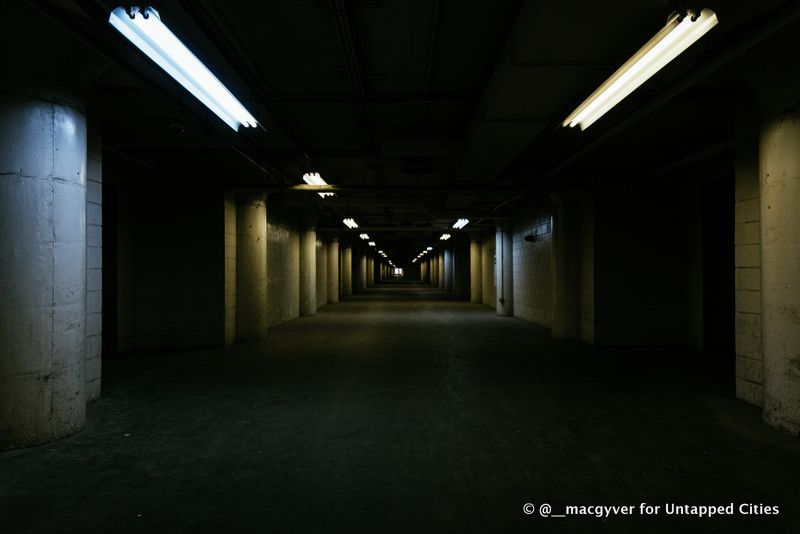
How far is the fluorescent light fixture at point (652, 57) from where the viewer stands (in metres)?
3.14

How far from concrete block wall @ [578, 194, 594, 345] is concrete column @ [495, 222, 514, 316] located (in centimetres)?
547

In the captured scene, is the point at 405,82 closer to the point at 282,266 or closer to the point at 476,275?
the point at 282,266

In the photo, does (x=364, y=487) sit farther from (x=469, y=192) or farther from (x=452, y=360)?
(x=469, y=192)

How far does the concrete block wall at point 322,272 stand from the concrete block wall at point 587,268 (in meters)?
11.2

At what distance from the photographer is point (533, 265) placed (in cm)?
1300

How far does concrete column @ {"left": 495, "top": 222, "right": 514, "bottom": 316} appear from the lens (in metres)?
15.2

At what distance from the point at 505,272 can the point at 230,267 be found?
9.36 m

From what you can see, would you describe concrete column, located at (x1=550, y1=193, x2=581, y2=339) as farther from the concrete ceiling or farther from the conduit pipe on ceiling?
the conduit pipe on ceiling

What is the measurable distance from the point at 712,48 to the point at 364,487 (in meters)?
4.64

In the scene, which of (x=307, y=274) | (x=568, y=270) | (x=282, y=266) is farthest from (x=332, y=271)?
(x=568, y=270)

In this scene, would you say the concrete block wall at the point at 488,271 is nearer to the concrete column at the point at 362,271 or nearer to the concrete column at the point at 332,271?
the concrete column at the point at 332,271

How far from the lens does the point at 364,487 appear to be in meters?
3.14

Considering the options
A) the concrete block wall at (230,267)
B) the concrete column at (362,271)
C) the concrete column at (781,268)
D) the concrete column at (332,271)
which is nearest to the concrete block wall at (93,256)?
the concrete block wall at (230,267)

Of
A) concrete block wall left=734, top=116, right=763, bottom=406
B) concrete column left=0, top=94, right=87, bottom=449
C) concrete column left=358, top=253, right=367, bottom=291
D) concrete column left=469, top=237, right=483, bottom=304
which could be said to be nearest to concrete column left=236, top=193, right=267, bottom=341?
concrete column left=0, top=94, right=87, bottom=449
